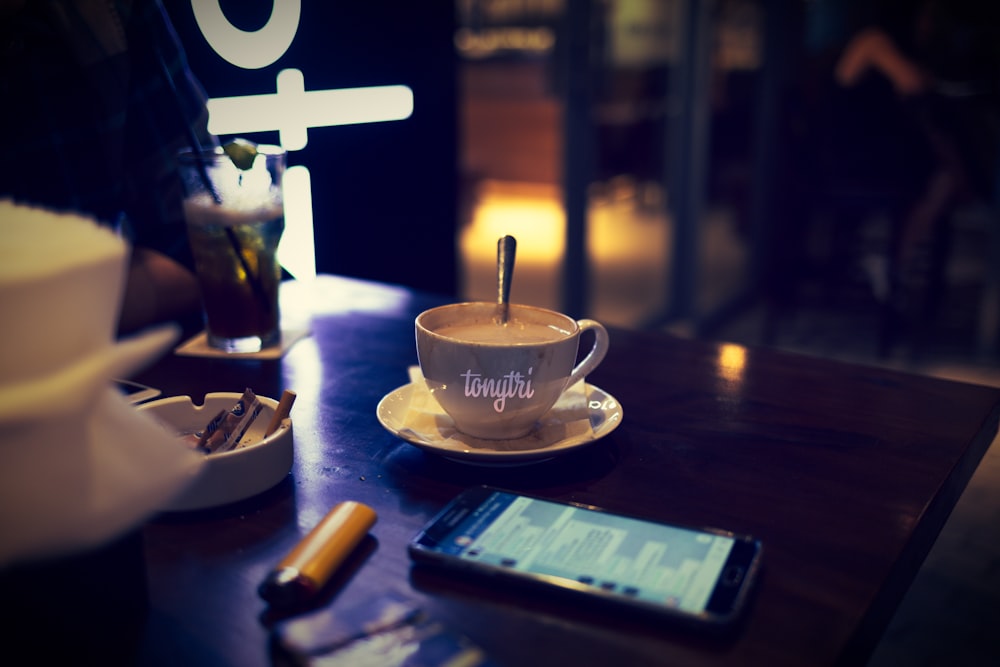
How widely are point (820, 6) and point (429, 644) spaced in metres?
4.77

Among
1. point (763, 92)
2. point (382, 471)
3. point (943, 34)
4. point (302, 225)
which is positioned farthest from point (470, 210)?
point (382, 471)

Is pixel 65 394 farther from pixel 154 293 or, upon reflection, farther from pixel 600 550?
pixel 154 293

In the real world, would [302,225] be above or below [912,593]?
above

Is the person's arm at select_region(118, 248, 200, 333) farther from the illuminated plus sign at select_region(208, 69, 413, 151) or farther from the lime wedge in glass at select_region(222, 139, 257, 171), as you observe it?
the illuminated plus sign at select_region(208, 69, 413, 151)

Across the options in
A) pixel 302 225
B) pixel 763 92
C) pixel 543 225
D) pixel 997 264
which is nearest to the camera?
pixel 302 225

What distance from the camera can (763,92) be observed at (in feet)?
13.6

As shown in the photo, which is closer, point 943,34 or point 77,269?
point 77,269

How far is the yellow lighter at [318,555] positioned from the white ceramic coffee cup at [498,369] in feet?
0.50

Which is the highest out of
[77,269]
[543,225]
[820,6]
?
[820,6]

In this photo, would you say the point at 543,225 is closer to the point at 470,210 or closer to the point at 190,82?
the point at 470,210

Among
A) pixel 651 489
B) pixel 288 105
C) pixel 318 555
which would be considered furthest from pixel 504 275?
pixel 288 105

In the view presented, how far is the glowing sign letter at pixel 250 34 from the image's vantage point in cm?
184

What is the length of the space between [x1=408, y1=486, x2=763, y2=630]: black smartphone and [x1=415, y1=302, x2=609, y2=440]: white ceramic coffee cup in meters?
0.10

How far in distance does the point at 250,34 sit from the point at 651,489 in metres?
1.63
